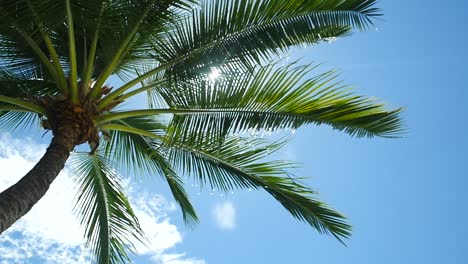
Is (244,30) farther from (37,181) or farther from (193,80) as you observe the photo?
(37,181)

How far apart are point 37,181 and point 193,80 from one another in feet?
7.63

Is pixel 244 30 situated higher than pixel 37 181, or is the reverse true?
pixel 244 30

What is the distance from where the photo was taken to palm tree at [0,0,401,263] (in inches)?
252

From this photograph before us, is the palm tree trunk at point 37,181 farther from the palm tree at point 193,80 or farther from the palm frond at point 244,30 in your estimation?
the palm frond at point 244,30

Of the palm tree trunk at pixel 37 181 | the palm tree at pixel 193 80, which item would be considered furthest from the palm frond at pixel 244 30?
the palm tree trunk at pixel 37 181

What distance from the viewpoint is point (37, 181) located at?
5469mm

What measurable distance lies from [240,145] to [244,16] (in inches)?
64.8

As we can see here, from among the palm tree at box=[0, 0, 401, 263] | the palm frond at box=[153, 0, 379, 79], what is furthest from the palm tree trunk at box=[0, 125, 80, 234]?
the palm frond at box=[153, 0, 379, 79]

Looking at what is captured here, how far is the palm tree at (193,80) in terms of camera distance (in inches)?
252

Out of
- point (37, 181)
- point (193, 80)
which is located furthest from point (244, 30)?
point (37, 181)

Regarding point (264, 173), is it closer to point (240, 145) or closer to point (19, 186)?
point (240, 145)

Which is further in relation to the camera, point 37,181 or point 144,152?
point 144,152

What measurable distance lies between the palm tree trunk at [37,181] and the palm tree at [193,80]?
0.05 feet

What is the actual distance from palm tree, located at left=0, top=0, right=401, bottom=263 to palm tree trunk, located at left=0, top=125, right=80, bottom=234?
0.05ft
